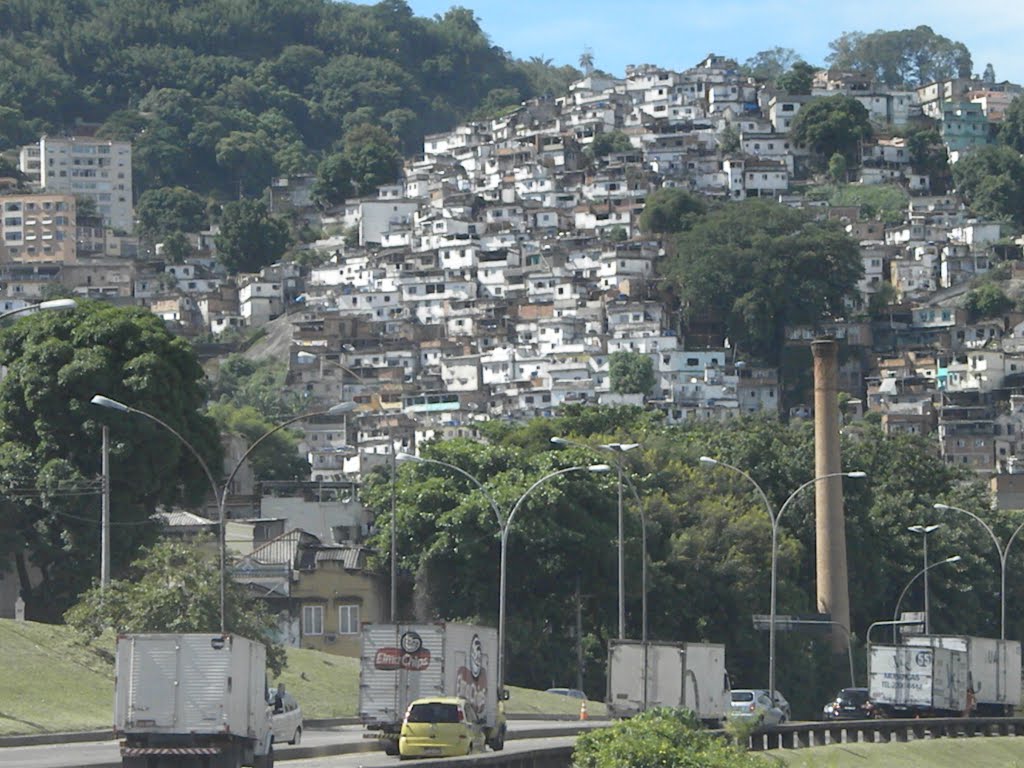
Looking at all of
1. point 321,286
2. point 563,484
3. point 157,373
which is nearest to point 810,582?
point 563,484

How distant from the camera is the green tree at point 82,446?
217 feet

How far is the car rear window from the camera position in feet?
137

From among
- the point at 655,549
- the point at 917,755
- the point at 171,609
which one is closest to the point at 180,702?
the point at 171,609

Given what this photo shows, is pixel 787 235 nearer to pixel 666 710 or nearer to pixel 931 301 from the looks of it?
pixel 931 301

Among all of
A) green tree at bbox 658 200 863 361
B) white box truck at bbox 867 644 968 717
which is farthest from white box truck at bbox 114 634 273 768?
green tree at bbox 658 200 863 361

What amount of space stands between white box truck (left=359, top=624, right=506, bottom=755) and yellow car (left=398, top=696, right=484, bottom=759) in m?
1.70

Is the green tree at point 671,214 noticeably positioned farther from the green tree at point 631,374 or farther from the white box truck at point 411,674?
the white box truck at point 411,674

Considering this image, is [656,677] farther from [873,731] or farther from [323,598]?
[323,598]

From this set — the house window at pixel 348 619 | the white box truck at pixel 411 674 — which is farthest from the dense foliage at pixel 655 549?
the white box truck at pixel 411 674

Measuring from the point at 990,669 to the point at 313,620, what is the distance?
69.9 feet

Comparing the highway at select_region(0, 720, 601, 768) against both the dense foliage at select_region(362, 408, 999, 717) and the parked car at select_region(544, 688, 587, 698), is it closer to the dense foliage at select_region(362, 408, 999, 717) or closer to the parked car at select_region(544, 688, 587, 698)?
the parked car at select_region(544, 688, 587, 698)

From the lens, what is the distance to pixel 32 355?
6819 cm

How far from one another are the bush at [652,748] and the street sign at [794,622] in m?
25.0

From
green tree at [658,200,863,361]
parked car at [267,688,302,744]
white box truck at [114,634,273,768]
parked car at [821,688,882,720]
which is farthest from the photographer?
Result: green tree at [658,200,863,361]
